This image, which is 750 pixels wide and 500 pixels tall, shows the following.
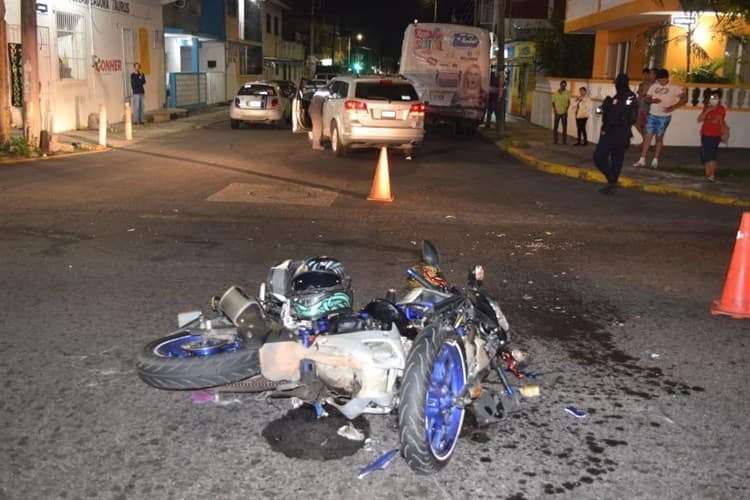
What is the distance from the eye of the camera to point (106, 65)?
26000 millimetres

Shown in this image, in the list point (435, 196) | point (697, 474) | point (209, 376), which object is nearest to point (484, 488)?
point (697, 474)

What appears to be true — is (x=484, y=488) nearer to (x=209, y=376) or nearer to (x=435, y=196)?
(x=209, y=376)

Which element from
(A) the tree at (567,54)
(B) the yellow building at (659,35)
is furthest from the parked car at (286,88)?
(B) the yellow building at (659,35)

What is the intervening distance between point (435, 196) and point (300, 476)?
9410 mm

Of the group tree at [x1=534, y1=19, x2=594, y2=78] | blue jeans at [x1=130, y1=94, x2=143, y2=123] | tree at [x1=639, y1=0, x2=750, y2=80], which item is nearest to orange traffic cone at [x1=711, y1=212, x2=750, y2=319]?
tree at [x1=639, y1=0, x2=750, y2=80]

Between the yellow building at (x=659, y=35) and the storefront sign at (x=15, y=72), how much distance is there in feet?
49.8

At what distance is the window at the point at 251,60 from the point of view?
4994cm

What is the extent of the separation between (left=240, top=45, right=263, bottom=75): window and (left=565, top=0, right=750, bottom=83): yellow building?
91.1ft

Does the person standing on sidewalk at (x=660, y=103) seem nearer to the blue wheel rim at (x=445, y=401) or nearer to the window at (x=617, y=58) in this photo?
the window at (x=617, y=58)

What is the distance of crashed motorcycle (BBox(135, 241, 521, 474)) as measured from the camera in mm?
3848

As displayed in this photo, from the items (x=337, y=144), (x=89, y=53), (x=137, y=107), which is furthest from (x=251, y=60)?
(x=337, y=144)

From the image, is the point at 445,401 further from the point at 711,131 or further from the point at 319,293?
the point at 711,131

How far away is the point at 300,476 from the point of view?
3.87m

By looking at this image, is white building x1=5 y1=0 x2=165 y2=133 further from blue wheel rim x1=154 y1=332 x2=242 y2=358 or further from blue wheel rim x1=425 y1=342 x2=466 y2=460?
blue wheel rim x1=425 y1=342 x2=466 y2=460
